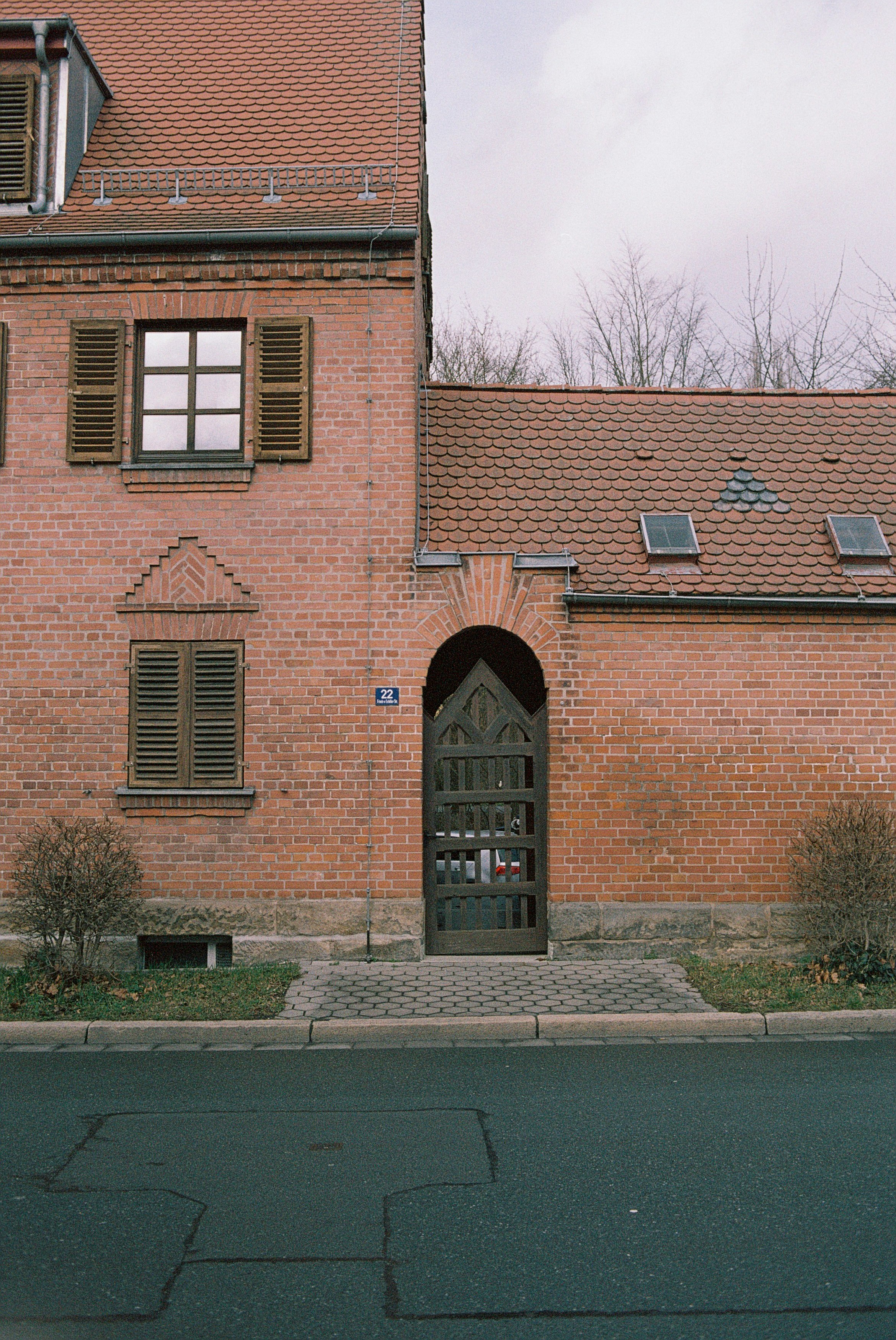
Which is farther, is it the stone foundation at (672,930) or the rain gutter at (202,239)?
the rain gutter at (202,239)

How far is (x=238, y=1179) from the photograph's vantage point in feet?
16.2

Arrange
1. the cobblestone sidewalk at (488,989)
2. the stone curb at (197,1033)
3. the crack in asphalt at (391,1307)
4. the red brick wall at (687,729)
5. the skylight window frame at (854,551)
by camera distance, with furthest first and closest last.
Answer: the skylight window frame at (854,551)
the red brick wall at (687,729)
the cobblestone sidewalk at (488,989)
the stone curb at (197,1033)
the crack in asphalt at (391,1307)

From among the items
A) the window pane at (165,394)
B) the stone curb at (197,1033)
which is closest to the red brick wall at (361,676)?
the window pane at (165,394)

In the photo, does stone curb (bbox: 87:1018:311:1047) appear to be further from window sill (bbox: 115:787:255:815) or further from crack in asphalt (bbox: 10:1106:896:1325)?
window sill (bbox: 115:787:255:815)

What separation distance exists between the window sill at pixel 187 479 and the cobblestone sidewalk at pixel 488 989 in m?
4.46

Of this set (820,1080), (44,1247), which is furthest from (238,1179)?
(820,1080)

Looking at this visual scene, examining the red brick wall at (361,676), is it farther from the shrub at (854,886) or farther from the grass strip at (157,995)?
the grass strip at (157,995)

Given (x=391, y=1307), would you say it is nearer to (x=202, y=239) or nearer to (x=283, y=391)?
(x=283, y=391)

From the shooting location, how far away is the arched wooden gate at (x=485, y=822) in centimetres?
997

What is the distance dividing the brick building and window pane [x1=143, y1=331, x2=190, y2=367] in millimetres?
37

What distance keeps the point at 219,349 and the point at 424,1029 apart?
660cm

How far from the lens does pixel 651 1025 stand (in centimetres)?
770

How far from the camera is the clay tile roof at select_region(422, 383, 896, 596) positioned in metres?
10.1

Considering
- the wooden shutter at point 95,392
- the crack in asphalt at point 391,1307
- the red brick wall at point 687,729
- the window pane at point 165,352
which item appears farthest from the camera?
the window pane at point 165,352
